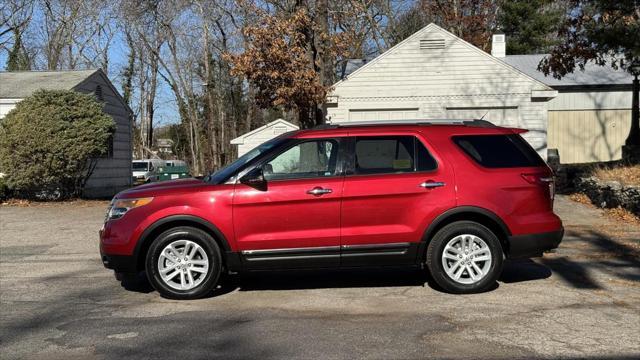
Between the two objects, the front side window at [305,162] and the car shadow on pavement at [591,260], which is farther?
the car shadow on pavement at [591,260]

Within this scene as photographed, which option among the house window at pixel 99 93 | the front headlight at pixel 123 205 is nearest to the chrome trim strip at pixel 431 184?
the front headlight at pixel 123 205

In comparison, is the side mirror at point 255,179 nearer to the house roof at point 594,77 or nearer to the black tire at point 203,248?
the black tire at point 203,248

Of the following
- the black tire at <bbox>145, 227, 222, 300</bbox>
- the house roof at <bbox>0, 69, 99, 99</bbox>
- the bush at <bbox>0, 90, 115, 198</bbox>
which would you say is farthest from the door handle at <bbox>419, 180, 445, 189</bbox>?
the house roof at <bbox>0, 69, 99, 99</bbox>

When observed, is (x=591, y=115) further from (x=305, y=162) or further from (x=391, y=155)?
(x=305, y=162)

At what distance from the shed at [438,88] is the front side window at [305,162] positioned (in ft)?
36.3

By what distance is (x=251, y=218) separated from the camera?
255 inches

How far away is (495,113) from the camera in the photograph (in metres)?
17.5

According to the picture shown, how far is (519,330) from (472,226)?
4.83 feet

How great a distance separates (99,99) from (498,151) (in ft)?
59.4

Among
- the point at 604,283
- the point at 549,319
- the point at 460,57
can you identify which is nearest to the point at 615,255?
the point at 604,283

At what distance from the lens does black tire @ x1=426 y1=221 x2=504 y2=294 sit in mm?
6582

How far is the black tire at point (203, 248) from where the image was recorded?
652cm

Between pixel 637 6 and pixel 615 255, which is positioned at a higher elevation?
pixel 637 6

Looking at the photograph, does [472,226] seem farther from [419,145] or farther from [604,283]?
[604,283]
